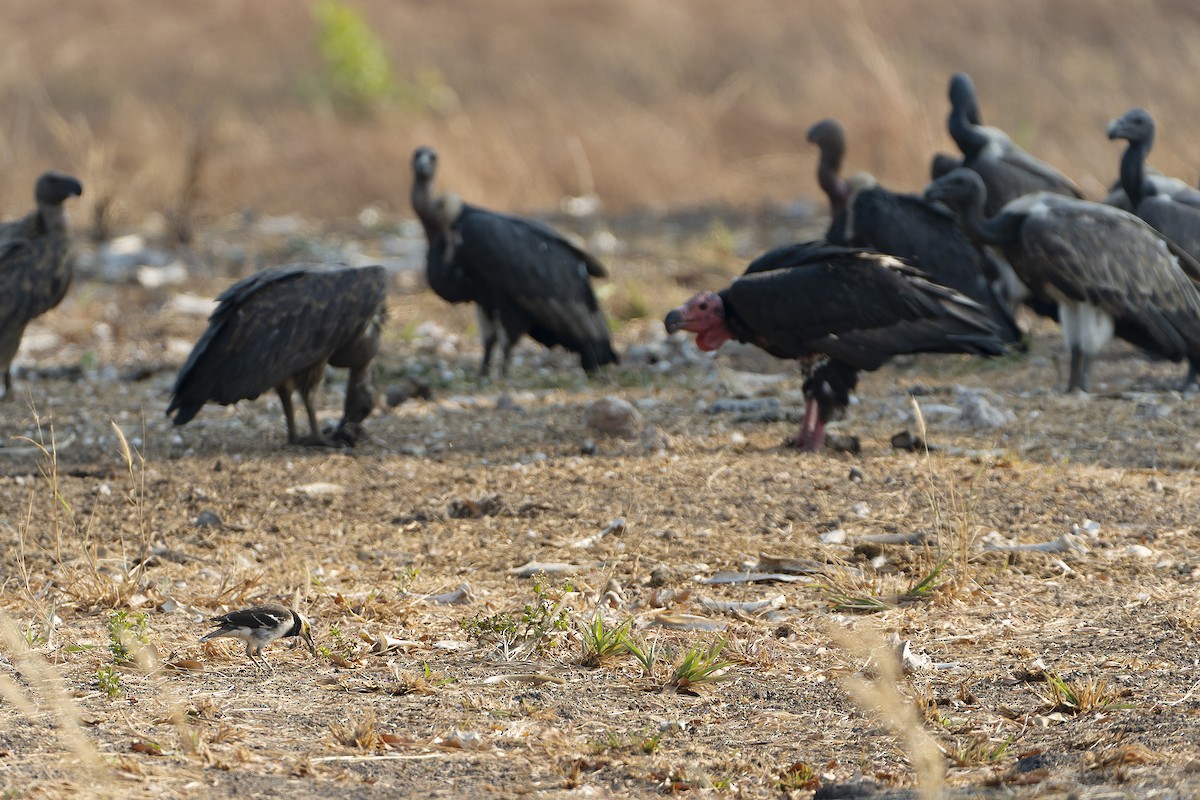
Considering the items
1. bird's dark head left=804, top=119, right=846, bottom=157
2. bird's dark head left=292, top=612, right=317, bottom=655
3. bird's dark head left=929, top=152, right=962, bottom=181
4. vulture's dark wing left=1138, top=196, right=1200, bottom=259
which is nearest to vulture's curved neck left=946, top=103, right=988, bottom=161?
bird's dark head left=929, top=152, right=962, bottom=181

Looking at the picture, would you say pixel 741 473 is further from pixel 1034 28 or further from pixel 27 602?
pixel 1034 28

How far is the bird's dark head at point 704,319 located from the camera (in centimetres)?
630

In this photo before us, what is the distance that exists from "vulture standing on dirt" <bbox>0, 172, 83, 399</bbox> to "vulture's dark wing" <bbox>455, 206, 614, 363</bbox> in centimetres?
203

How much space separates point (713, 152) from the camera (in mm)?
15617

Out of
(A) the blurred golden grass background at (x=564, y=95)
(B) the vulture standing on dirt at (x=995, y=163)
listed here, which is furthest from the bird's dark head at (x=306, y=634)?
(A) the blurred golden grass background at (x=564, y=95)

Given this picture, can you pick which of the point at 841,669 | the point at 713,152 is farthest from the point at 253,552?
the point at 713,152

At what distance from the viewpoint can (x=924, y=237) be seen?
8.16 m

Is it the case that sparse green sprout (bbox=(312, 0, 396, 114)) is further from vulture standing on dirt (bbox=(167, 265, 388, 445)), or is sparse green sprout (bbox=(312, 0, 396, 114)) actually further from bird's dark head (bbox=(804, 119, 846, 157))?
vulture standing on dirt (bbox=(167, 265, 388, 445))

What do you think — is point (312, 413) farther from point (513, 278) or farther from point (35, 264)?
point (35, 264)

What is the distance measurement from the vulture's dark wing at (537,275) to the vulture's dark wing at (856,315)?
199 cm

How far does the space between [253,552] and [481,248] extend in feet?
10.7

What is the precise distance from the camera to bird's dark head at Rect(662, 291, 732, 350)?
6.30m

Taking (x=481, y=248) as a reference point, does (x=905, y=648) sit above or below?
below

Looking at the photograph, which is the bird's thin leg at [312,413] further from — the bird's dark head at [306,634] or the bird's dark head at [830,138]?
the bird's dark head at [830,138]
